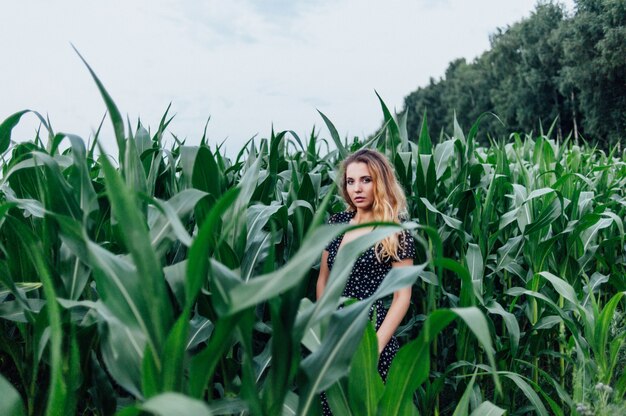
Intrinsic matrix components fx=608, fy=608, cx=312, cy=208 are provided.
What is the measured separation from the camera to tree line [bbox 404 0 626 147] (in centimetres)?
2906

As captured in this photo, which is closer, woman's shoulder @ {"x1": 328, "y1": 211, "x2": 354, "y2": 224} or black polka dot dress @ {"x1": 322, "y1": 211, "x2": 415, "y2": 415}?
black polka dot dress @ {"x1": 322, "y1": 211, "x2": 415, "y2": 415}

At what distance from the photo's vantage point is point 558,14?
38781mm

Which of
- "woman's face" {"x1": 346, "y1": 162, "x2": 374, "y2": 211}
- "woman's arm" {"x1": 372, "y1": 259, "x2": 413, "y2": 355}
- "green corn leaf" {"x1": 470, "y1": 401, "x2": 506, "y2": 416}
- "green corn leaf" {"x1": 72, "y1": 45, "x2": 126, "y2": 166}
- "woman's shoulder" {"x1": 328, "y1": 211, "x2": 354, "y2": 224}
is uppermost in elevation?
"green corn leaf" {"x1": 72, "y1": 45, "x2": 126, "y2": 166}

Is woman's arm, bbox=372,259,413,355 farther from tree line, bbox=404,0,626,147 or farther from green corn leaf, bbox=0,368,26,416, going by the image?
tree line, bbox=404,0,626,147

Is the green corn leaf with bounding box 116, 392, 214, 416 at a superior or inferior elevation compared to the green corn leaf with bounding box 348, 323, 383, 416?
superior

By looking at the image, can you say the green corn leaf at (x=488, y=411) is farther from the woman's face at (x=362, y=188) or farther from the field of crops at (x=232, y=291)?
the woman's face at (x=362, y=188)

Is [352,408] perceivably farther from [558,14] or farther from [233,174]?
[558,14]

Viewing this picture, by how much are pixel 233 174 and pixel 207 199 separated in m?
1.26

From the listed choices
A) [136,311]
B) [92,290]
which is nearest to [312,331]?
[136,311]

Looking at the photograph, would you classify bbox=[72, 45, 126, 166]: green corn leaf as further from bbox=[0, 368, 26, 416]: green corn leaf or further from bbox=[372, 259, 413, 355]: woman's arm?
bbox=[372, 259, 413, 355]: woman's arm

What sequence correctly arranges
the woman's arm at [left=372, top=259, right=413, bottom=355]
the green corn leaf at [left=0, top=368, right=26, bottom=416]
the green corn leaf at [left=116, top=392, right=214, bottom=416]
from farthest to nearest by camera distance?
the woman's arm at [left=372, top=259, right=413, bottom=355] → the green corn leaf at [left=0, top=368, right=26, bottom=416] → the green corn leaf at [left=116, top=392, right=214, bottom=416]

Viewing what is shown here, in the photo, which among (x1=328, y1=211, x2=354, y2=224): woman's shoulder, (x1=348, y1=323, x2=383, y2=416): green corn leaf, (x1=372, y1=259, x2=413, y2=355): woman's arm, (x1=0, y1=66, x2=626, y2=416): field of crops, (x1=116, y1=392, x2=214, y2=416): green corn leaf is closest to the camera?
(x1=116, y1=392, x2=214, y2=416): green corn leaf

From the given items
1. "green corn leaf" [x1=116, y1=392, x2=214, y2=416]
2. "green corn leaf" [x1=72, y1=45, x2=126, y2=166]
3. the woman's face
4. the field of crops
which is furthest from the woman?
"green corn leaf" [x1=116, y1=392, x2=214, y2=416]

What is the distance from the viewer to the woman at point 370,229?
237cm
